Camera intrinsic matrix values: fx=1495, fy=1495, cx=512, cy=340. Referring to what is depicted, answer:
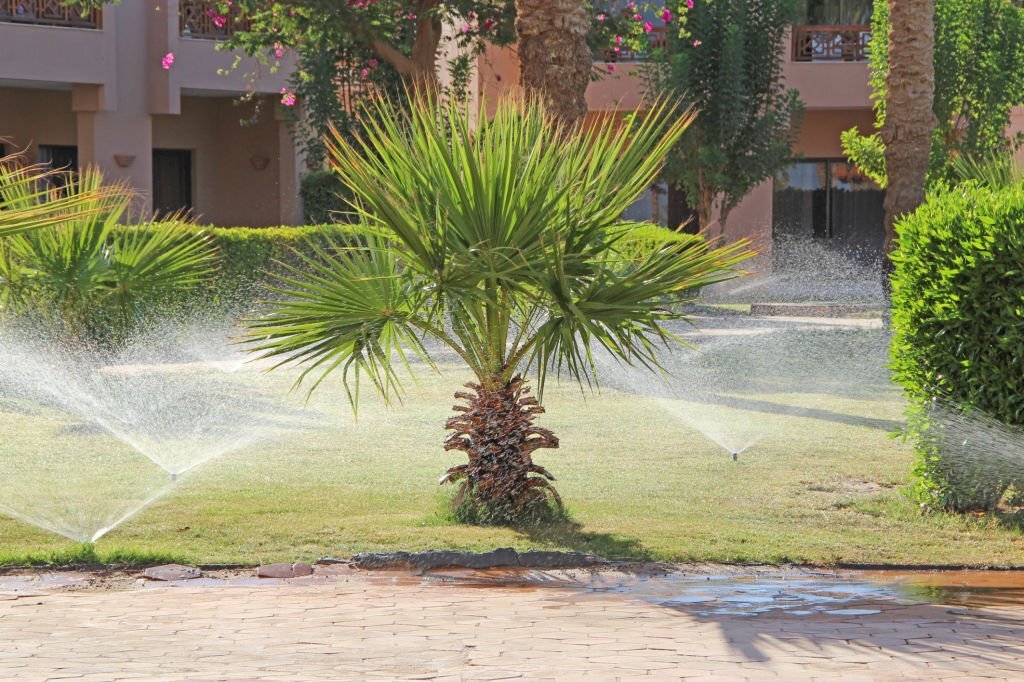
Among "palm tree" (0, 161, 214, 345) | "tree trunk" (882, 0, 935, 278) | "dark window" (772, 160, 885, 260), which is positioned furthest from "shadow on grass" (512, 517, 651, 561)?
"dark window" (772, 160, 885, 260)

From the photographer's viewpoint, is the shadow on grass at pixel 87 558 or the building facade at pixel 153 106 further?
the building facade at pixel 153 106

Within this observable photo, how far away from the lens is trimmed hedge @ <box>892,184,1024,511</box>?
7.16 metres

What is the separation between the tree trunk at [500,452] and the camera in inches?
290

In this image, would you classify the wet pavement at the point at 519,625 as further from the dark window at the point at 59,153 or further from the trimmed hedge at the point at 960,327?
the dark window at the point at 59,153

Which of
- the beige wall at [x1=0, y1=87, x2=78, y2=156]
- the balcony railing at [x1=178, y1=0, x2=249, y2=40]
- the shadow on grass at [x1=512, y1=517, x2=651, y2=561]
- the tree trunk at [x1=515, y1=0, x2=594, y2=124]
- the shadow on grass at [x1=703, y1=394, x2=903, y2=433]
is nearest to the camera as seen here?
the shadow on grass at [x1=512, y1=517, x2=651, y2=561]

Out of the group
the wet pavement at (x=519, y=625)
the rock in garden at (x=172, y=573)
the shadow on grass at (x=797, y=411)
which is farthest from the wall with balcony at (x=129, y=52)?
the wet pavement at (x=519, y=625)

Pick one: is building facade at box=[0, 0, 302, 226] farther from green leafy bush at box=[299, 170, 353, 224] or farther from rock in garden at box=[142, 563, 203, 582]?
rock in garden at box=[142, 563, 203, 582]

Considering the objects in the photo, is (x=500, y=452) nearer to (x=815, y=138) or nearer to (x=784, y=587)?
(x=784, y=587)

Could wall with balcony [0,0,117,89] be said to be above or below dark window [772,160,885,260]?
above

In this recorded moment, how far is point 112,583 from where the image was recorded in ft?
20.4

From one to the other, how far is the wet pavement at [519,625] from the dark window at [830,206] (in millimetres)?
21454

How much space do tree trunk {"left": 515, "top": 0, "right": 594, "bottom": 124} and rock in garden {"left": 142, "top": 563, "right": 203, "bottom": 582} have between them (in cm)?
677

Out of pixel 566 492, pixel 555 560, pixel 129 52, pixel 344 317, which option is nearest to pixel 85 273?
pixel 566 492

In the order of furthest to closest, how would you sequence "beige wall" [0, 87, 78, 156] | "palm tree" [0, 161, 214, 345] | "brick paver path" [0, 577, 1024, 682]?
1. "beige wall" [0, 87, 78, 156]
2. "palm tree" [0, 161, 214, 345]
3. "brick paver path" [0, 577, 1024, 682]
